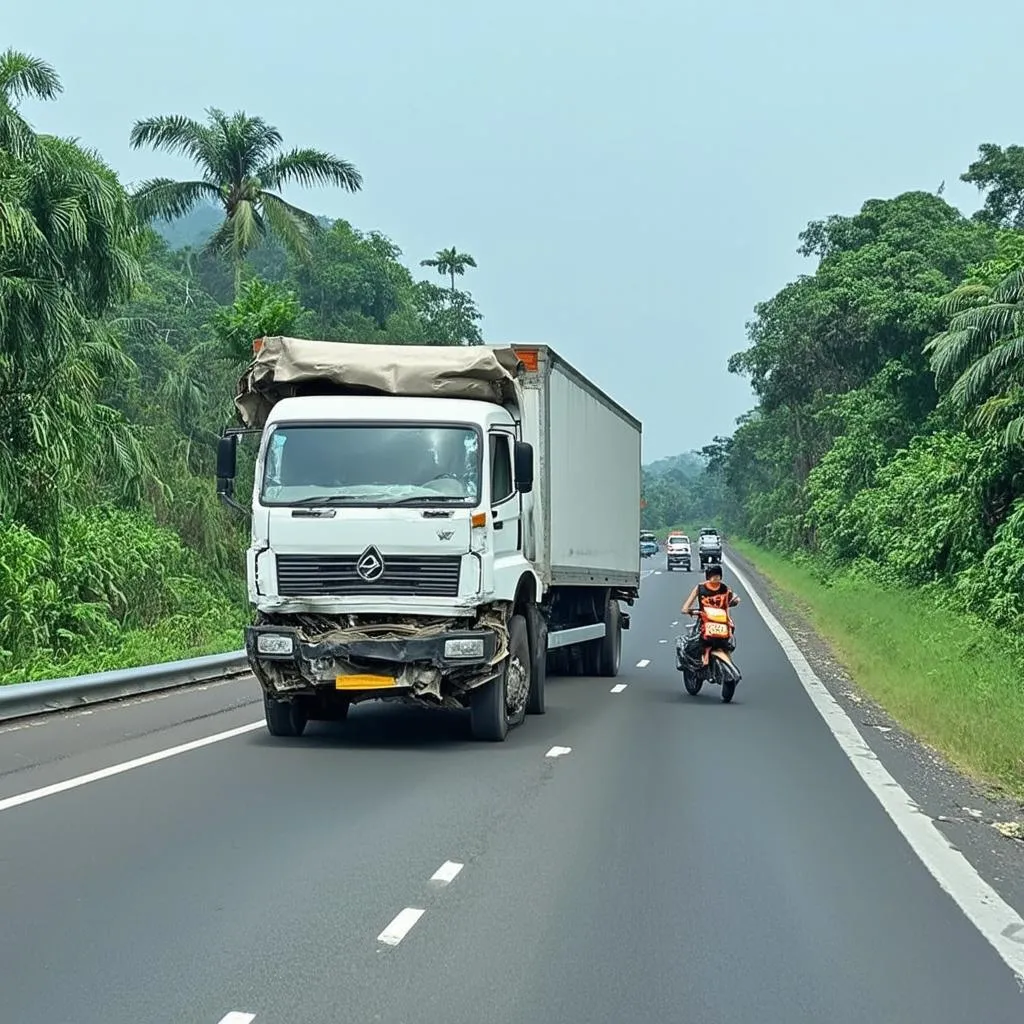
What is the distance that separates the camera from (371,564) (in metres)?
11.9

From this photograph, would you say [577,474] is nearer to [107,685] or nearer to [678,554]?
[107,685]

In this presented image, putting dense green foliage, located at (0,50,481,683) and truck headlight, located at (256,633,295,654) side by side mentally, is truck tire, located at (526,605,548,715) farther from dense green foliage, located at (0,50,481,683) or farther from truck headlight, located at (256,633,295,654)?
dense green foliage, located at (0,50,481,683)

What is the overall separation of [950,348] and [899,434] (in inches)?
685

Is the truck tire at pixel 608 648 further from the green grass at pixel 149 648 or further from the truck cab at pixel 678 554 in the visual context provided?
the truck cab at pixel 678 554

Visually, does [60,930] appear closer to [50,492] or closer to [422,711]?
[422,711]

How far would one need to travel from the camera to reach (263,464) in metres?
12.5

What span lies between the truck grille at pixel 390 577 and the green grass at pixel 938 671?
4.54 meters

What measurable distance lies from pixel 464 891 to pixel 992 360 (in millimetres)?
20393

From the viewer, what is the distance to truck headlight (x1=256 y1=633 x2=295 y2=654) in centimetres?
1191

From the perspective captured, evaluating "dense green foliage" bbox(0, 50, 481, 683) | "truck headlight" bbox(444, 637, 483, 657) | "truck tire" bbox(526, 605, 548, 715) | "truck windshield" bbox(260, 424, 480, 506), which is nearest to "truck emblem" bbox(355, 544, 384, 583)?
"truck windshield" bbox(260, 424, 480, 506)

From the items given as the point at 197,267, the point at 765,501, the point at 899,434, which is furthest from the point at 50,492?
the point at 765,501

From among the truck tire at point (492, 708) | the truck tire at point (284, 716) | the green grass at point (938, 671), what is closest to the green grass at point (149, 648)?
the truck tire at point (284, 716)

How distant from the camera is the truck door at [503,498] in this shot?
1256cm

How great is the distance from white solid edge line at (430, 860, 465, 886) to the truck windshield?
16.1ft
